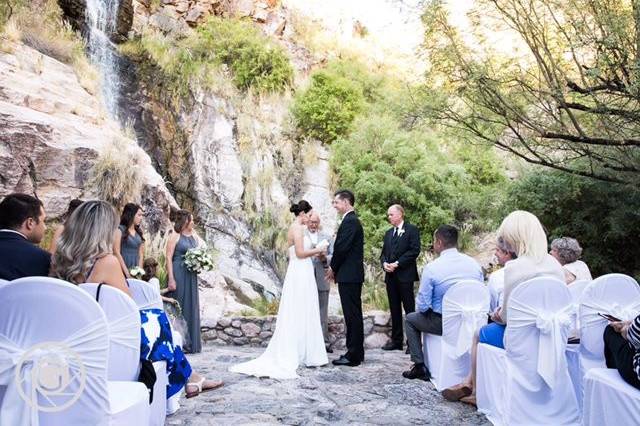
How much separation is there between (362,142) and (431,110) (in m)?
7.46

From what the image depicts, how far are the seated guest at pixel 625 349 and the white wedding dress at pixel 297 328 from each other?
3955mm

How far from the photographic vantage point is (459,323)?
534 cm

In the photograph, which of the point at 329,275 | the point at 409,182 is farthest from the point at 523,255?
the point at 409,182

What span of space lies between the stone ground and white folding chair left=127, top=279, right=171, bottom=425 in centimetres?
37

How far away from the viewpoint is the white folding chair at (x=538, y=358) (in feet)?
13.2

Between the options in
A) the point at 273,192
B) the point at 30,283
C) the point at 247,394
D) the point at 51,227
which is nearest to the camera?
the point at 30,283

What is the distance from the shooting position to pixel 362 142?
50.2 ft

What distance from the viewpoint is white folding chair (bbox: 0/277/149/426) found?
97.4 inches

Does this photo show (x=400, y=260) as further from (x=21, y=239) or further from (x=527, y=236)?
(x=21, y=239)

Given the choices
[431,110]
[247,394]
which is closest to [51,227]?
[247,394]

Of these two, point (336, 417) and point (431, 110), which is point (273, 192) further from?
point (336, 417)

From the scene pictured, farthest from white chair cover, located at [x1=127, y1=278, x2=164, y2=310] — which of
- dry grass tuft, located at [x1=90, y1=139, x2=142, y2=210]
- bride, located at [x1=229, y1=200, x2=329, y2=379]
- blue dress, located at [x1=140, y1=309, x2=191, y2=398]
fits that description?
dry grass tuft, located at [x1=90, y1=139, x2=142, y2=210]

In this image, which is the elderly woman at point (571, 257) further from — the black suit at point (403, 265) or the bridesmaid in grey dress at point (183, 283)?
the bridesmaid in grey dress at point (183, 283)

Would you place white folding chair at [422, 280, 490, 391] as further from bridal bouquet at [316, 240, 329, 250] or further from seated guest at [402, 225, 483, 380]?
bridal bouquet at [316, 240, 329, 250]
